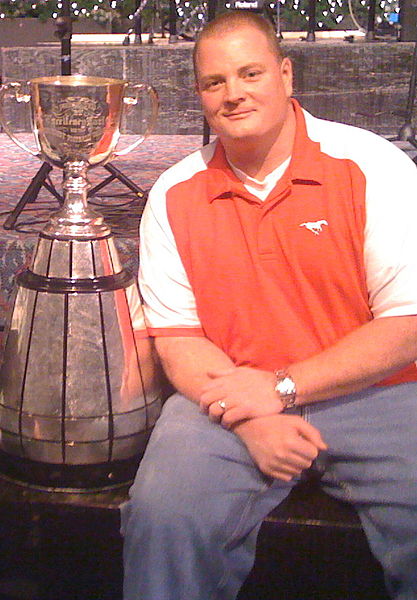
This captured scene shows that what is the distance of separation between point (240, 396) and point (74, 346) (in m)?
0.30

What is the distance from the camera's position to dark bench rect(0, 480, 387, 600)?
1.43 metres

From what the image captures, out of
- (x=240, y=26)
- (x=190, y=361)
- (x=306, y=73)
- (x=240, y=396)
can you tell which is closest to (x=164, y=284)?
(x=190, y=361)

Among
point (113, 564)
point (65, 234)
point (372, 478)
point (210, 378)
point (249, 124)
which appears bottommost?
point (113, 564)

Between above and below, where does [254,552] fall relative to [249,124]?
below

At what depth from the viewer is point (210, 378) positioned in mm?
1494

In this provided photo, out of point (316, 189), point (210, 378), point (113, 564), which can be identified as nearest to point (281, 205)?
point (316, 189)

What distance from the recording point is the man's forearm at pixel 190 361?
4.93 ft

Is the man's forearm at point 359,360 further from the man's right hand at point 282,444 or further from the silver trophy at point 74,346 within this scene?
the silver trophy at point 74,346

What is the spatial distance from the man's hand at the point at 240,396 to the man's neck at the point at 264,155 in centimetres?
38

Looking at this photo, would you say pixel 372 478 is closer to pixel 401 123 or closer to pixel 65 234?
pixel 65 234

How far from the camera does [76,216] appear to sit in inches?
61.4

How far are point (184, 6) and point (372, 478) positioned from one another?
545 centimetres

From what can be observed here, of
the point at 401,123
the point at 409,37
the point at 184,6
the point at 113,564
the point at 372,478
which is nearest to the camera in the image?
the point at 372,478

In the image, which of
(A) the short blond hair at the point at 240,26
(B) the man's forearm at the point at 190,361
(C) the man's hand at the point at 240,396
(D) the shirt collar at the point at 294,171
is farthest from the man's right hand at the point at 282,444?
(A) the short blond hair at the point at 240,26
